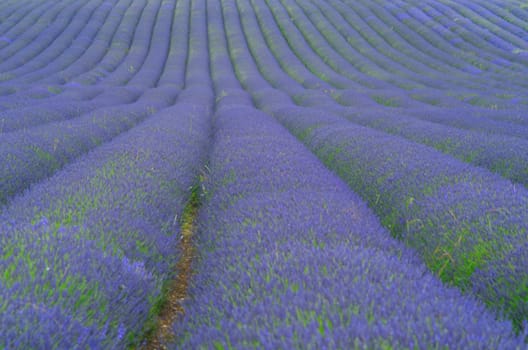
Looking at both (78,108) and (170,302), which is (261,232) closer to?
(170,302)

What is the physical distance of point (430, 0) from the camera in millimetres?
30734

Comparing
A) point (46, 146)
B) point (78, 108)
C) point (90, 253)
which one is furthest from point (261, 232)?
point (78, 108)

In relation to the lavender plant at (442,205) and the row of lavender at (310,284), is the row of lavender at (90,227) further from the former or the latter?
the lavender plant at (442,205)

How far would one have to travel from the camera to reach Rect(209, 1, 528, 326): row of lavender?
2367 millimetres

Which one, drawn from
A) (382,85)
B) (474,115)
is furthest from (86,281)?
(382,85)

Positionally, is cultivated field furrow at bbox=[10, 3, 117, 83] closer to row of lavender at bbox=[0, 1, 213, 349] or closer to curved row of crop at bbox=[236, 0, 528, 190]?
row of lavender at bbox=[0, 1, 213, 349]

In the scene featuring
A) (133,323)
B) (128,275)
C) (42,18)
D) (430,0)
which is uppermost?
(430,0)

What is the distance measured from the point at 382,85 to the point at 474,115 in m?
7.54

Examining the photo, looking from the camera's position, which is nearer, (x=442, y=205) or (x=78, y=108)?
(x=442, y=205)

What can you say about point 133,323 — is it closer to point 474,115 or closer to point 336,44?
point 474,115

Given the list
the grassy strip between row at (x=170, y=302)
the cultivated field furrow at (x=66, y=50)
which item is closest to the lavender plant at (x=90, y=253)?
the grassy strip between row at (x=170, y=302)

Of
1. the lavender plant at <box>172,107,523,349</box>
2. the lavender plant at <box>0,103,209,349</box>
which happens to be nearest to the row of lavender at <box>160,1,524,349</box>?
the lavender plant at <box>172,107,523,349</box>

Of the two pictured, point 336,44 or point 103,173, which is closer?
point 103,173

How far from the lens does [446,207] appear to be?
3211 millimetres
